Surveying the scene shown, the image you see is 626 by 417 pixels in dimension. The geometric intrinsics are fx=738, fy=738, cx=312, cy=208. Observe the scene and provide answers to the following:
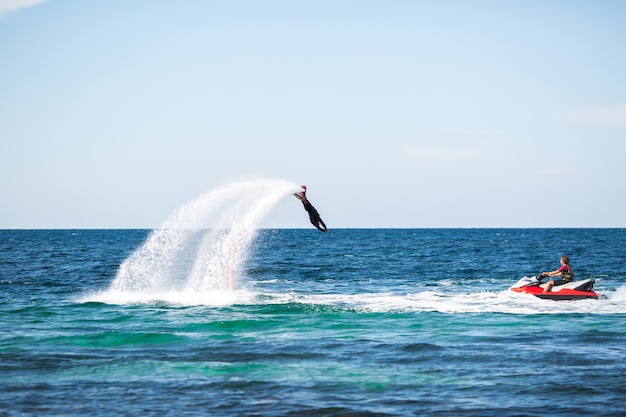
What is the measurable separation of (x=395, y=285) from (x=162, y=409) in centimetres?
2944

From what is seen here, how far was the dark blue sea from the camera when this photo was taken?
15.1m

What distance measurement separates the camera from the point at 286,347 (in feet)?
70.0

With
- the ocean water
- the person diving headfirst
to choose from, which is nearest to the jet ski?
the ocean water

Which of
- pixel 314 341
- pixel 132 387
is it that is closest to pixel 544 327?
pixel 314 341

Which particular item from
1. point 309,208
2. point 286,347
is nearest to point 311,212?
point 309,208

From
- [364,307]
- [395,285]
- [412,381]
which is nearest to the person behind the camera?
[412,381]

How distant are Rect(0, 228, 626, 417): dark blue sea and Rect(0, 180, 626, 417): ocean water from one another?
0.07 meters

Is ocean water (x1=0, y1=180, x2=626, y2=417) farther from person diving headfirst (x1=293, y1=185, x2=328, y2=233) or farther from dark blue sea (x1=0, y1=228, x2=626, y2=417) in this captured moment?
person diving headfirst (x1=293, y1=185, x2=328, y2=233)

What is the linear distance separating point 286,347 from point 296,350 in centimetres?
56

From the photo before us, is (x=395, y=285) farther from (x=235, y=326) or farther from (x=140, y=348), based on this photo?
(x=140, y=348)

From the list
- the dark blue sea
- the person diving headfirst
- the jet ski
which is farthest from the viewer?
the jet ski

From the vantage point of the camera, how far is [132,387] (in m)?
16.4

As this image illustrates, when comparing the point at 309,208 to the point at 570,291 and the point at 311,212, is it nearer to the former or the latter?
the point at 311,212

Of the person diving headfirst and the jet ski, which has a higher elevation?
the person diving headfirst
